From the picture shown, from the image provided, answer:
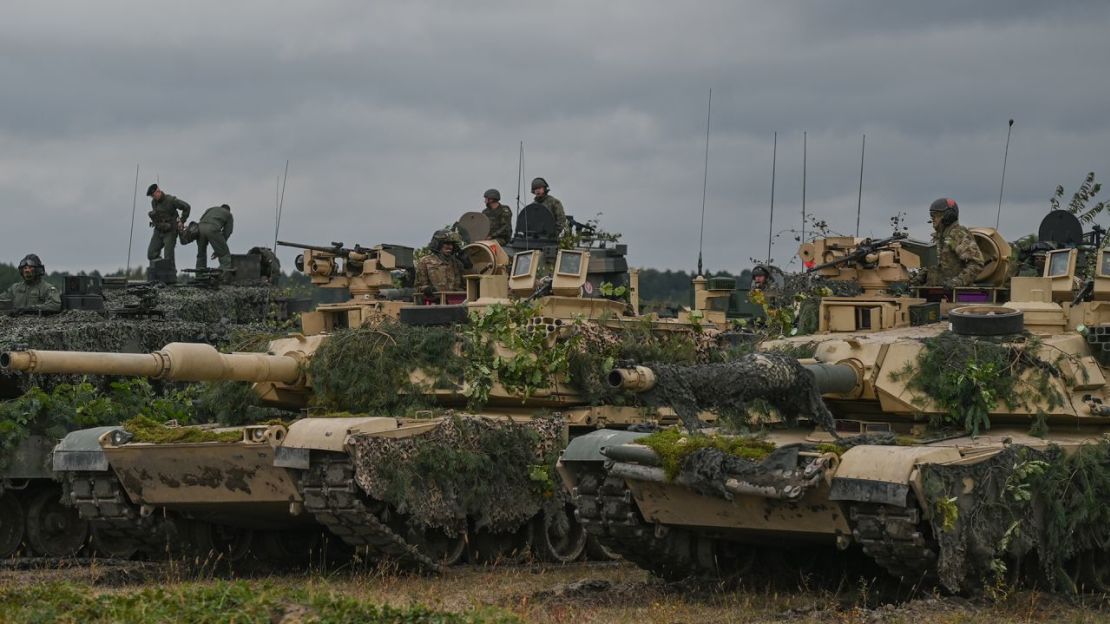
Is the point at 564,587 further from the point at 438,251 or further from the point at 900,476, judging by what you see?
the point at 438,251

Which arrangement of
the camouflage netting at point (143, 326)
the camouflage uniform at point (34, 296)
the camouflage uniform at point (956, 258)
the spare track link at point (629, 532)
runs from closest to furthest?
the spare track link at point (629, 532)
the camouflage uniform at point (956, 258)
the camouflage netting at point (143, 326)
the camouflage uniform at point (34, 296)

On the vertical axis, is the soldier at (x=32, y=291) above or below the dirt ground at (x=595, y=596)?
above

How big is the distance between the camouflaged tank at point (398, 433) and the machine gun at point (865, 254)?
1.71m

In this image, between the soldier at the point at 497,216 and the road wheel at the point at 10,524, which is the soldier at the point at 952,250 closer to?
the soldier at the point at 497,216

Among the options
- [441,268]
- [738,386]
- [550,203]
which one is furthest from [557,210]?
[738,386]

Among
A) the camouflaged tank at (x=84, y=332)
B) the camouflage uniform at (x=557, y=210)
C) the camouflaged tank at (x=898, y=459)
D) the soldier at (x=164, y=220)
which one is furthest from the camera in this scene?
the soldier at (x=164, y=220)

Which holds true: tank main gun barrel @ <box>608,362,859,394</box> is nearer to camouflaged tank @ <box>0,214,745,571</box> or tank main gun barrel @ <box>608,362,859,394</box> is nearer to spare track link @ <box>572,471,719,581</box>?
spare track link @ <box>572,471,719,581</box>

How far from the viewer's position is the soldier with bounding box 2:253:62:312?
21641mm

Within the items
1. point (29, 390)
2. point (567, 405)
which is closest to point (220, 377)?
point (567, 405)

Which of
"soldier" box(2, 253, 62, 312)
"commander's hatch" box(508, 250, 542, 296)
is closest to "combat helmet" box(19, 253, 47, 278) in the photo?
"soldier" box(2, 253, 62, 312)

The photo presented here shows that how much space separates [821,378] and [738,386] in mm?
1062

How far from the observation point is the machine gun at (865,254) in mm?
18703

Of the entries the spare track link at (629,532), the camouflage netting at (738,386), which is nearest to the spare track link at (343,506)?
the spare track link at (629,532)

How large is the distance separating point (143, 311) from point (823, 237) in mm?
8779
